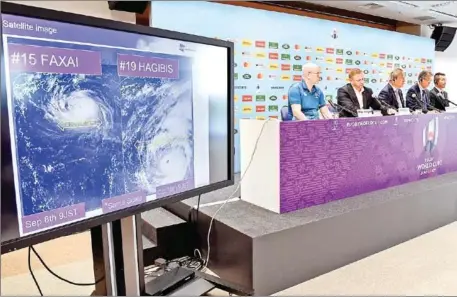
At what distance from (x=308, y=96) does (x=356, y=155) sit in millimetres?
1187

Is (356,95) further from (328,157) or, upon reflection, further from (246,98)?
(328,157)

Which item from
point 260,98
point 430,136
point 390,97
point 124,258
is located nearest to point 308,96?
point 430,136

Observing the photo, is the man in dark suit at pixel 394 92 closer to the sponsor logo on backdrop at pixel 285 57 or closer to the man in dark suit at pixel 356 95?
the man in dark suit at pixel 356 95

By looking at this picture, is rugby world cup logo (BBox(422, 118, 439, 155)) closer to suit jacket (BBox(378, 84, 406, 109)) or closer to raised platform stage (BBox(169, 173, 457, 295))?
raised platform stage (BBox(169, 173, 457, 295))

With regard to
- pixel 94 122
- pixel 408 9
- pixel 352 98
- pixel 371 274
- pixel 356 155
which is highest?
pixel 408 9

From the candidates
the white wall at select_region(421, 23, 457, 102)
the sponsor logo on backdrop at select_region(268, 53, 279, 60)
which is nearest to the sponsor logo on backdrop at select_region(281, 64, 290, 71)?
the sponsor logo on backdrop at select_region(268, 53, 279, 60)

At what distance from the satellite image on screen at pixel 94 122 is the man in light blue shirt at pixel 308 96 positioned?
190cm

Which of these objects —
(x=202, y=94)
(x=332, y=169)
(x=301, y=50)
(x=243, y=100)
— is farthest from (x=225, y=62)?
(x=301, y=50)

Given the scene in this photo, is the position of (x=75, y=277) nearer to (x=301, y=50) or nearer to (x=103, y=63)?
(x=103, y=63)

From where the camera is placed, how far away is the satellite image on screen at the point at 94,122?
649 mm

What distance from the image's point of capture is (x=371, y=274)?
49.1 inches

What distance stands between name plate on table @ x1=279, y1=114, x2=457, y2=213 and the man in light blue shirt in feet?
2.77

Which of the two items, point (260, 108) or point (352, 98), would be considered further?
point (260, 108)

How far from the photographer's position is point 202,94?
1.03m
